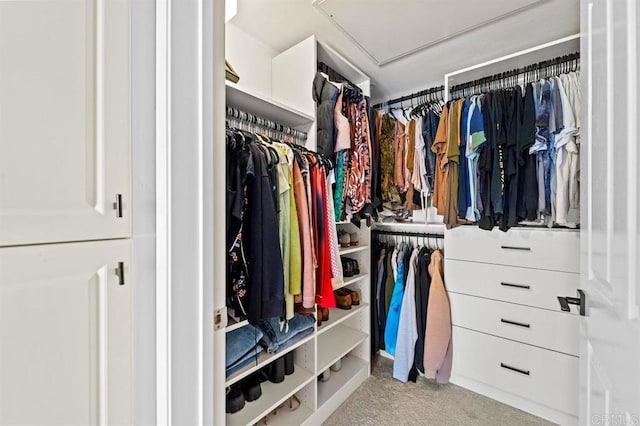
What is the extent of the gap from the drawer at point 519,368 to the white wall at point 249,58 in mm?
2109

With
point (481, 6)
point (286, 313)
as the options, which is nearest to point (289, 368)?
point (286, 313)

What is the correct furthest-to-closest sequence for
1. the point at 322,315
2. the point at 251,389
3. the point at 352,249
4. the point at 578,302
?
the point at 352,249 → the point at 322,315 → the point at 251,389 → the point at 578,302

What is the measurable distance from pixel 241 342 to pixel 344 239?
0.94m

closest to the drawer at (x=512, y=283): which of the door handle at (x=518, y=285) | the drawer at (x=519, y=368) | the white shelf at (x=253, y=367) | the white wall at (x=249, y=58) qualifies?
the door handle at (x=518, y=285)

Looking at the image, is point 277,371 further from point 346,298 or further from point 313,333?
point 346,298

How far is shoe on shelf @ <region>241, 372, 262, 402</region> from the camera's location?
Result: 1.27 meters

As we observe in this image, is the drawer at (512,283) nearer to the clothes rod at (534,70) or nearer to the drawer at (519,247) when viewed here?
→ the drawer at (519,247)

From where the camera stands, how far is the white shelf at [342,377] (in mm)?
1580

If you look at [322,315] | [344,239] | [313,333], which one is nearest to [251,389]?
[313,333]

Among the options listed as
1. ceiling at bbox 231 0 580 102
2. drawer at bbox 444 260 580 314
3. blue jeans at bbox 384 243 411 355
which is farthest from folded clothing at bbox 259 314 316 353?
ceiling at bbox 231 0 580 102

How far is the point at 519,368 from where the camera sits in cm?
156
